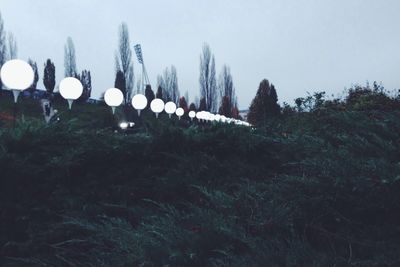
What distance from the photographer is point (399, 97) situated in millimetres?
9359

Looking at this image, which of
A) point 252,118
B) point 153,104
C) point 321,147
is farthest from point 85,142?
point 252,118

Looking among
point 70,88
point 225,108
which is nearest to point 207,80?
point 225,108

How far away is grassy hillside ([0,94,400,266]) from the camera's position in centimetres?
182

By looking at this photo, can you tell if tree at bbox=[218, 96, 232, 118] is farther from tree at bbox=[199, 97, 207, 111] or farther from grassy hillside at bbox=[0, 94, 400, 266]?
grassy hillside at bbox=[0, 94, 400, 266]

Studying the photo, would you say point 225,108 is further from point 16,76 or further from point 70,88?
point 16,76

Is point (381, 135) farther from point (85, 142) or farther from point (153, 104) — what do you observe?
point (153, 104)

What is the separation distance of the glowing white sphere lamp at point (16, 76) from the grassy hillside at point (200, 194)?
8.60 ft

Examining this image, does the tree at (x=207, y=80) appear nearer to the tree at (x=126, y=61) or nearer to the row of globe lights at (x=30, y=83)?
the tree at (x=126, y=61)

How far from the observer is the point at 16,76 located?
18.7 ft

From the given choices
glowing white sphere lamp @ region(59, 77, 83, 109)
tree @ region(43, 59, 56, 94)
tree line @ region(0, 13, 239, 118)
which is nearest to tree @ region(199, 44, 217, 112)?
tree line @ region(0, 13, 239, 118)

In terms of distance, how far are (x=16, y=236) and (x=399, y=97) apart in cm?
957

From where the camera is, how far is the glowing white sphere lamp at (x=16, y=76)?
5.65 meters

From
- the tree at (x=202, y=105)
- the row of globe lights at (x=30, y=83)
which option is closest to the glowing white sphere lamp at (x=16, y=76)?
the row of globe lights at (x=30, y=83)

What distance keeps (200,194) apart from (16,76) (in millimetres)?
4207
